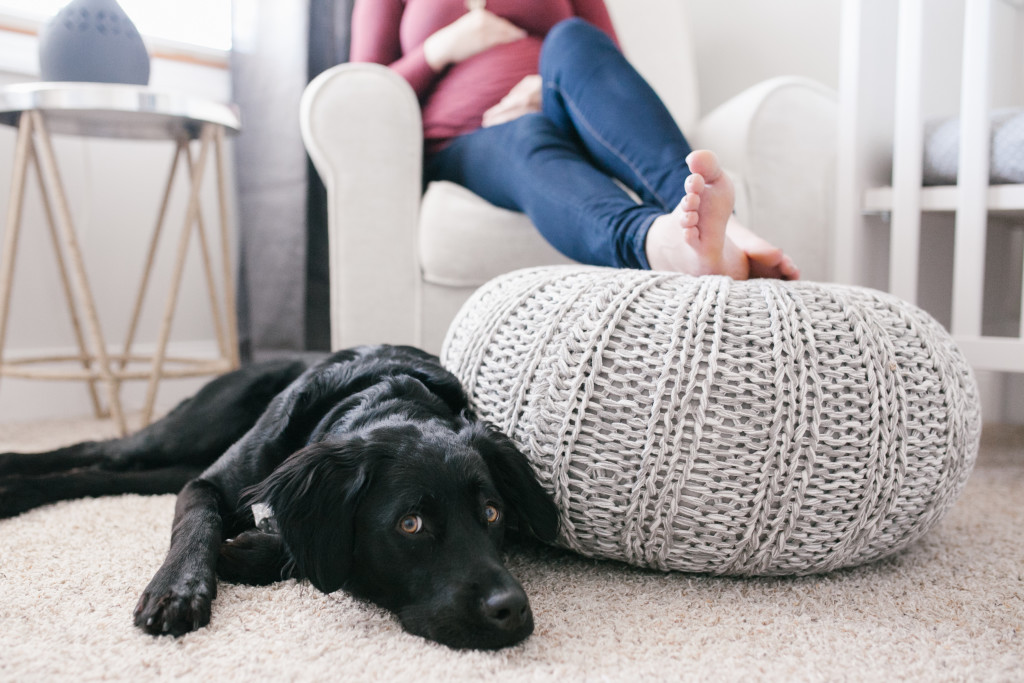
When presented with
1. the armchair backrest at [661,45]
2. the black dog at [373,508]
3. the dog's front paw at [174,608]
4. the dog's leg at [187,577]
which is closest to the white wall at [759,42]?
the armchair backrest at [661,45]

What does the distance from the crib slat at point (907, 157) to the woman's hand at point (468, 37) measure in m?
0.96

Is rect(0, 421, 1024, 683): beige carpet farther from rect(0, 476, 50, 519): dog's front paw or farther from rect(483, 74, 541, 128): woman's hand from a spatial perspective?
rect(483, 74, 541, 128): woman's hand

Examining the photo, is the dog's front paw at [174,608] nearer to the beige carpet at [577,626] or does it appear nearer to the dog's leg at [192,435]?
the beige carpet at [577,626]

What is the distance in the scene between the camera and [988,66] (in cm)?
161

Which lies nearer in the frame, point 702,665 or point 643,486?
point 702,665

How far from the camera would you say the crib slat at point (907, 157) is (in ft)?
5.62

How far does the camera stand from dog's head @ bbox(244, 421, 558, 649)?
2.68ft

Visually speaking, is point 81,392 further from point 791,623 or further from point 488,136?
point 791,623

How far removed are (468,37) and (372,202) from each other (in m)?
0.53

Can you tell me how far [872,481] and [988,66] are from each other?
3.72 feet

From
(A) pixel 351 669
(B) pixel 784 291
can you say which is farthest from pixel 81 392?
(B) pixel 784 291

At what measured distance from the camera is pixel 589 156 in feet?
5.60

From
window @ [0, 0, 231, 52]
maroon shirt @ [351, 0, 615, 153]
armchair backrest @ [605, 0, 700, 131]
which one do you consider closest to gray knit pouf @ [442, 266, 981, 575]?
maroon shirt @ [351, 0, 615, 153]

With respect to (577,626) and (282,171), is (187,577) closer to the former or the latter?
(577,626)
